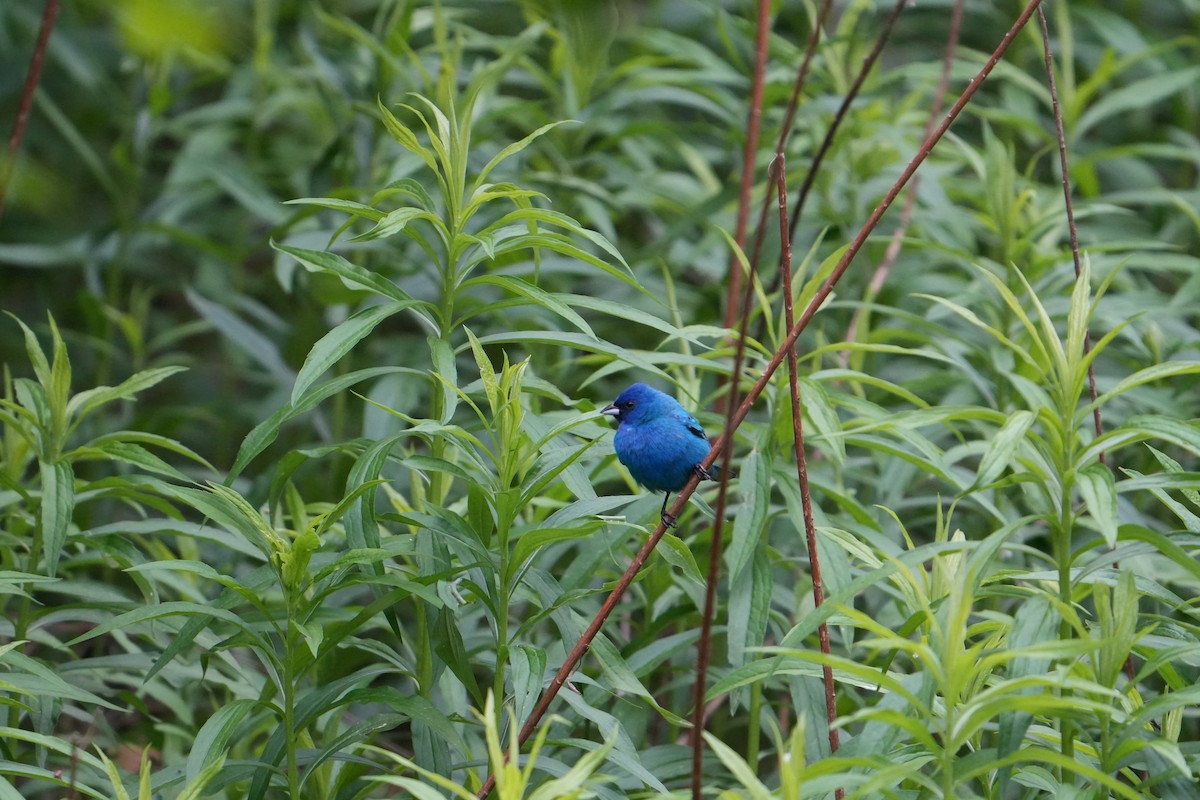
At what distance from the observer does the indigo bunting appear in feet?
10.6

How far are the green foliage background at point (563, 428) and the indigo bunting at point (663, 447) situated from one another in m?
0.14

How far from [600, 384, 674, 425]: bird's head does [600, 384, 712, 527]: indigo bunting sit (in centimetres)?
2

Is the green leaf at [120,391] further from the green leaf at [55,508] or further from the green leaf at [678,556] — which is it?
the green leaf at [678,556]

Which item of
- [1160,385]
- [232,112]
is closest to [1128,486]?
[1160,385]

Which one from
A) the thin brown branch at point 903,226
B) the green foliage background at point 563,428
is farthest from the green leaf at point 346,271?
the thin brown branch at point 903,226

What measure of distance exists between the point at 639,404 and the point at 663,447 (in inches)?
10.6

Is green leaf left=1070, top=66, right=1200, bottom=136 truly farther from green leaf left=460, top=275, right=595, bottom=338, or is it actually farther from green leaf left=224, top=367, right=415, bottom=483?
green leaf left=224, top=367, right=415, bottom=483

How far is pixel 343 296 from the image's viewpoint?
12.5 ft

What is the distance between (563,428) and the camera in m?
2.38

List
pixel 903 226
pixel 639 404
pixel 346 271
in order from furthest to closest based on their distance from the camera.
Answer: pixel 903 226 < pixel 639 404 < pixel 346 271

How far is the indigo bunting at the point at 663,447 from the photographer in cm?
322

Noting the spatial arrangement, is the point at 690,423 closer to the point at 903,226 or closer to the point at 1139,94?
the point at 903,226

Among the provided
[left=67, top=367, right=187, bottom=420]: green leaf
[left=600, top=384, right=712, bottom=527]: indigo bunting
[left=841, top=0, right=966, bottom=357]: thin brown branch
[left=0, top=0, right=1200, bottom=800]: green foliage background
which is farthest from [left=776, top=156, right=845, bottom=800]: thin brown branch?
[left=67, top=367, right=187, bottom=420]: green leaf

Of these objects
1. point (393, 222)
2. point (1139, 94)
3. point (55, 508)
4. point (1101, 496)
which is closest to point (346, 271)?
point (393, 222)
